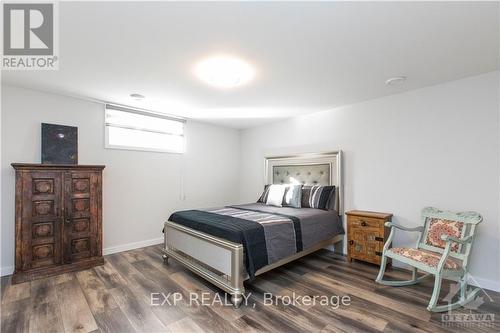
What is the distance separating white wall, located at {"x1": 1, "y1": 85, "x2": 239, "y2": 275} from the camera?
9.44ft

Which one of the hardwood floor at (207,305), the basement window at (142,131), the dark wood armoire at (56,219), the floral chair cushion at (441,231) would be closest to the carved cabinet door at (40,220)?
the dark wood armoire at (56,219)

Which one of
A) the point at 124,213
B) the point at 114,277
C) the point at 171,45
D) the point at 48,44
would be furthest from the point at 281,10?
the point at 124,213

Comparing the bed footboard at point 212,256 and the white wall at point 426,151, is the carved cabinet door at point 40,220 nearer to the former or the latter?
the bed footboard at point 212,256

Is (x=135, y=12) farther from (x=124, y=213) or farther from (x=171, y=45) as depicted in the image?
(x=124, y=213)

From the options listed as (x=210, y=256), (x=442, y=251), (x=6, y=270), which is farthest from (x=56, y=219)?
(x=442, y=251)

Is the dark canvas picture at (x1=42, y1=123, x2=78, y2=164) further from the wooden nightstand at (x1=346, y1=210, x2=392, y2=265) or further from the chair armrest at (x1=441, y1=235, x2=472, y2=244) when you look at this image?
the chair armrest at (x1=441, y1=235, x2=472, y2=244)

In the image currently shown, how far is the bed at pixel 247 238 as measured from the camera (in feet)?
7.50

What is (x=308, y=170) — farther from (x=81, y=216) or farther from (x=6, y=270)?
(x=6, y=270)

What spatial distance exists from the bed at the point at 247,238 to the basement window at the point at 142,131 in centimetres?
156

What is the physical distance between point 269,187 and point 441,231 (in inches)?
97.6

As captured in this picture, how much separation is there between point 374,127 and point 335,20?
2.16 meters

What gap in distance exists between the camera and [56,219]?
2.86 meters

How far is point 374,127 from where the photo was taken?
11.1 feet

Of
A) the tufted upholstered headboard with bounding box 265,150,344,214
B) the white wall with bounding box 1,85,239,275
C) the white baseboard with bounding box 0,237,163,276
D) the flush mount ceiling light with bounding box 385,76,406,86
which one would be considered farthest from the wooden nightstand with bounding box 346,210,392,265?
the white baseboard with bounding box 0,237,163,276
